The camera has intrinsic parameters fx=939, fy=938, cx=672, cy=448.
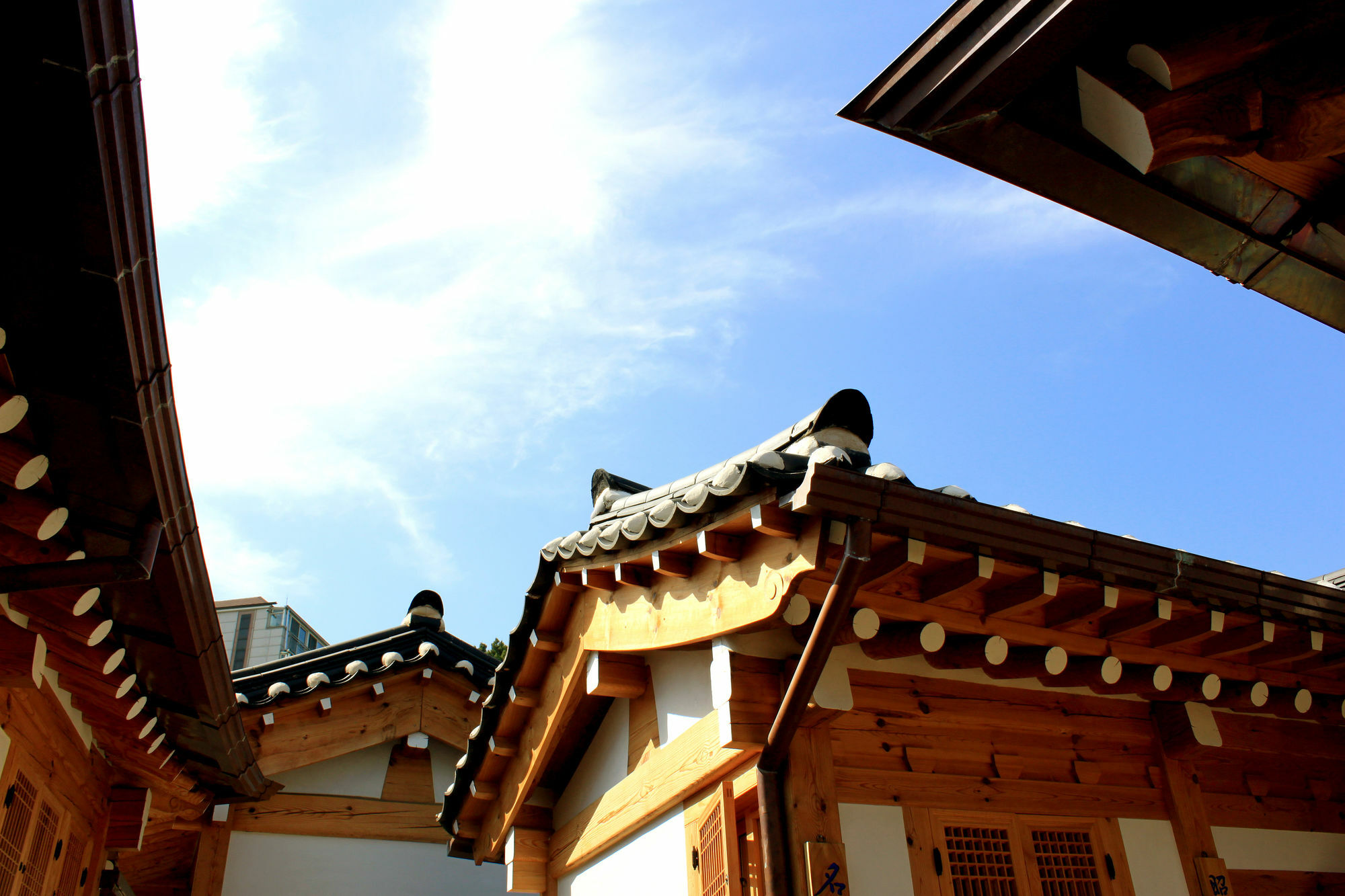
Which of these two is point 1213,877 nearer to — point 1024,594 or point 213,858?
point 1024,594

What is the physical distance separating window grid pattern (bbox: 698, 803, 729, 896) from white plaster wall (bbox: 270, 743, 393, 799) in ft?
20.0

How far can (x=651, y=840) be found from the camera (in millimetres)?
5207

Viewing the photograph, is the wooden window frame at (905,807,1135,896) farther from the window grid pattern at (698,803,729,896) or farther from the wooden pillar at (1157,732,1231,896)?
the window grid pattern at (698,803,729,896)

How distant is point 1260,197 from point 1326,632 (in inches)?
148

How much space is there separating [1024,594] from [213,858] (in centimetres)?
795

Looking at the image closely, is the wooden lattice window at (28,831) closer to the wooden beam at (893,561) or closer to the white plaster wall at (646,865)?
the white plaster wall at (646,865)

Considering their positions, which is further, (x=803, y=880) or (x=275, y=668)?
(x=275, y=668)

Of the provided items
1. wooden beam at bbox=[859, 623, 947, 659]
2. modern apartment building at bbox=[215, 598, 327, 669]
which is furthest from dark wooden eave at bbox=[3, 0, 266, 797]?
modern apartment building at bbox=[215, 598, 327, 669]

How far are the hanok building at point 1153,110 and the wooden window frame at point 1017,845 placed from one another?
313 cm

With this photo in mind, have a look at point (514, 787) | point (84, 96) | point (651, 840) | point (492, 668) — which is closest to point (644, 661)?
point (651, 840)

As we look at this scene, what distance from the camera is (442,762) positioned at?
32.8 ft

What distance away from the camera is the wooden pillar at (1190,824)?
16.3ft

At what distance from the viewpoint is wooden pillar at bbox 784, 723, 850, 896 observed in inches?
152

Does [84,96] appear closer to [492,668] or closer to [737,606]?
[737,606]
